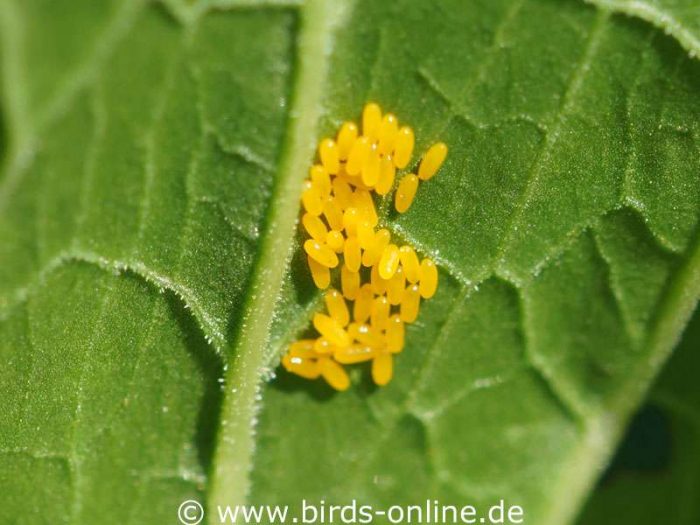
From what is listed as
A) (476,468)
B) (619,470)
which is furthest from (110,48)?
(619,470)

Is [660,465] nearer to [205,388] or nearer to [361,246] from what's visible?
[361,246]

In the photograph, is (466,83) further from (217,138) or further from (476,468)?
(476,468)

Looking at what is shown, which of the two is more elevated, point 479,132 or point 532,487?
point 479,132

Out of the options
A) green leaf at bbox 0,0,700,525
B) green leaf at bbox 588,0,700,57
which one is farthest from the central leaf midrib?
green leaf at bbox 588,0,700,57

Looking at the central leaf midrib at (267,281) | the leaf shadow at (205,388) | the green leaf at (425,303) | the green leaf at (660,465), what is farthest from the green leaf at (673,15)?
the leaf shadow at (205,388)

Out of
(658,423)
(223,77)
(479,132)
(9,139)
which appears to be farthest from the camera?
(9,139)

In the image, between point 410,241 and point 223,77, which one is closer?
point 410,241

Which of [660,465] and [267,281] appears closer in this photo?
[267,281]

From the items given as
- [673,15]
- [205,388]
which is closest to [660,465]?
[673,15]
